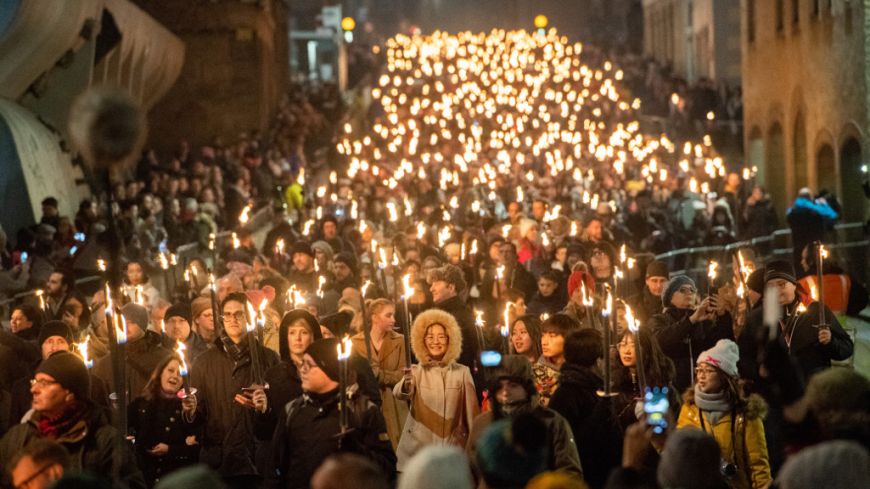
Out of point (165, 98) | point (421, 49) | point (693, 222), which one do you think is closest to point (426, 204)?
point (693, 222)

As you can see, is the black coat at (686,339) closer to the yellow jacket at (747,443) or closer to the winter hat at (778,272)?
the winter hat at (778,272)

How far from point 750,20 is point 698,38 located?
22730 mm

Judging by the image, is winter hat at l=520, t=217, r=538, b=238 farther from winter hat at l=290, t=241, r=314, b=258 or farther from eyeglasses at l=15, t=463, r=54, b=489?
eyeglasses at l=15, t=463, r=54, b=489

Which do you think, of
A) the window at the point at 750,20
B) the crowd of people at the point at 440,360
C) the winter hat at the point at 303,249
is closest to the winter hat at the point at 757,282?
the crowd of people at the point at 440,360

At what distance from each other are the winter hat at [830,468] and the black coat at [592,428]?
2.61 m

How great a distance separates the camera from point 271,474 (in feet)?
31.4

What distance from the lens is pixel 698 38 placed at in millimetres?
63969

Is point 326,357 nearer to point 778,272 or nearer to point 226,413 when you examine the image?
point 226,413

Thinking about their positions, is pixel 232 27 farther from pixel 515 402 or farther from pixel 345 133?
pixel 515 402

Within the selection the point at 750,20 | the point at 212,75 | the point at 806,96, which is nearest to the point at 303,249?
the point at 806,96

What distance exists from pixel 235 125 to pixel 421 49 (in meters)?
22.4

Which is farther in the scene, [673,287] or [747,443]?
[673,287]

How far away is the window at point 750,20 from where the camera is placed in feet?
135

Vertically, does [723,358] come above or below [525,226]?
below
